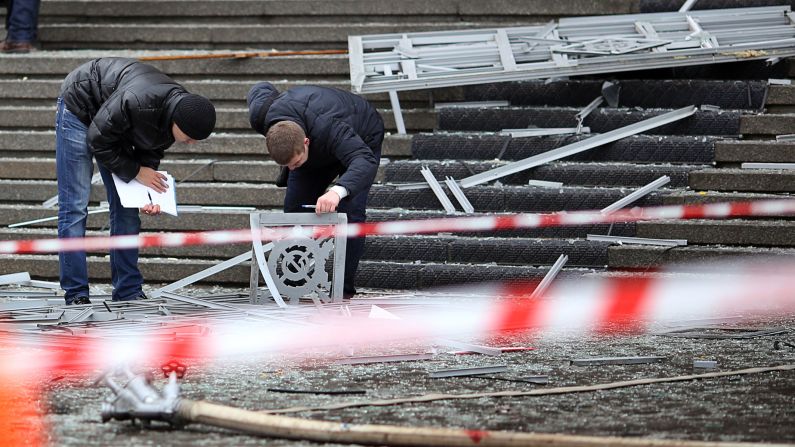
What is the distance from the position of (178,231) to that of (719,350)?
15.1ft

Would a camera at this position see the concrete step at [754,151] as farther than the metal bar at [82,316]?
Yes

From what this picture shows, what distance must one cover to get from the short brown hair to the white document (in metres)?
0.91

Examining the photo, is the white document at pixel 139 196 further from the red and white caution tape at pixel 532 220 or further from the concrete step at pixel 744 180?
the concrete step at pixel 744 180

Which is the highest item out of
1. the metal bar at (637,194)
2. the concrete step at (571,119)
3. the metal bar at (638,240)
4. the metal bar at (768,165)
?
the concrete step at (571,119)

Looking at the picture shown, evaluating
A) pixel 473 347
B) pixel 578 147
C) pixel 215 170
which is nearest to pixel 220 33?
pixel 215 170

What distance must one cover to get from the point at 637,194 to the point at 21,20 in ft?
20.8

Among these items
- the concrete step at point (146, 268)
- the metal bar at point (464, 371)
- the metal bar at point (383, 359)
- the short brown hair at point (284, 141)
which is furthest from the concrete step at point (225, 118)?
the metal bar at point (464, 371)

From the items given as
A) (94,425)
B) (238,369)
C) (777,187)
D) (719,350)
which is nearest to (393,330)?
(238,369)

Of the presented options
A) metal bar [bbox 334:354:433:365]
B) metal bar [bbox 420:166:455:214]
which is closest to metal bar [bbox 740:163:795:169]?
metal bar [bbox 420:166:455:214]

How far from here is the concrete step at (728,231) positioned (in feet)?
28.3

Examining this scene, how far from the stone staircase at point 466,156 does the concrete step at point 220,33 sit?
0.02 metres

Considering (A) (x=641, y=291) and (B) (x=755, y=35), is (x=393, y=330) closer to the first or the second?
(A) (x=641, y=291)

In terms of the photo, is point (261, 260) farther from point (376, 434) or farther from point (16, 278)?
point (376, 434)

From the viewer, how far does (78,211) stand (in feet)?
25.4
